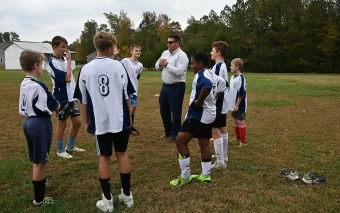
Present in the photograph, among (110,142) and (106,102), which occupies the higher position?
(106,102)

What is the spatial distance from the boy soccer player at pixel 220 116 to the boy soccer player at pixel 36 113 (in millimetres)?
2450

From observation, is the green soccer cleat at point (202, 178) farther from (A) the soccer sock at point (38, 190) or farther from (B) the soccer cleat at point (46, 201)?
(A) the soccer sock at point (38, 190)

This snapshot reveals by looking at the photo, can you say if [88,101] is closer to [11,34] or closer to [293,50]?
[293,50]

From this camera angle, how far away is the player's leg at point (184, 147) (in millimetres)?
4457

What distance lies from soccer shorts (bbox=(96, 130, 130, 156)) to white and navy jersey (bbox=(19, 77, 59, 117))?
728 mm

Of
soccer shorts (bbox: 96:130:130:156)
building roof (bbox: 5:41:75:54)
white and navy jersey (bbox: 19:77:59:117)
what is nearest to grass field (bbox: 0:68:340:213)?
soccer shorts (bbox: 96:130:130:156)

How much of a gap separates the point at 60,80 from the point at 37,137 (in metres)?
1.95

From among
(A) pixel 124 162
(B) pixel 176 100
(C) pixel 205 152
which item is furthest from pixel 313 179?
(B) pixel 176 100

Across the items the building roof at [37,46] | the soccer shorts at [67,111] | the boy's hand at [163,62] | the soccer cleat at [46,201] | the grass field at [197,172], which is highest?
the building roof at [37,46]

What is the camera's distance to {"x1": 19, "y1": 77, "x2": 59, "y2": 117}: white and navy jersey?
148 inches

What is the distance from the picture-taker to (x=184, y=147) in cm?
452

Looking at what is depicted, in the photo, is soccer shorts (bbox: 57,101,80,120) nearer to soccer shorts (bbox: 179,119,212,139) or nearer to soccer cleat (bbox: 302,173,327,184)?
soccer shorts (bbox: 179,119,212,139)

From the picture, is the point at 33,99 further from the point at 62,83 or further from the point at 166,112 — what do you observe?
the point at 166,112

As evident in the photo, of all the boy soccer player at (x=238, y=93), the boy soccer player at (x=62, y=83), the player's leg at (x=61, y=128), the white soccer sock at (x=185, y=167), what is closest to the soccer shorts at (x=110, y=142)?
the white soccer sock at (x=185, y=167)
